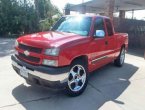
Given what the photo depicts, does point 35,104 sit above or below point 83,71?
below

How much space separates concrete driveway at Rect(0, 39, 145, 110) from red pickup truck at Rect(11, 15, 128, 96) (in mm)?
318

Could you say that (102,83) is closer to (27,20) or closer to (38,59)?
(38,59)

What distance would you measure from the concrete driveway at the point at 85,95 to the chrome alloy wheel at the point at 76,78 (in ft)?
0.78

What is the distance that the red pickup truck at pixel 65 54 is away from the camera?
4.56 metres

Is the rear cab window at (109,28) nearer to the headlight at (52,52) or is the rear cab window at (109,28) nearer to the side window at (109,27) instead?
the side window at (109,27)

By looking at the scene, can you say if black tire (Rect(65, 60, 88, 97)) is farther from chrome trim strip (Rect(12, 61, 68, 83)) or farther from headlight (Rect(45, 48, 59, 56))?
headlight (Rect(45, 48, 59, 56))

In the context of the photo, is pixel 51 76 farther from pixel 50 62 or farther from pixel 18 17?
pixel 18 17

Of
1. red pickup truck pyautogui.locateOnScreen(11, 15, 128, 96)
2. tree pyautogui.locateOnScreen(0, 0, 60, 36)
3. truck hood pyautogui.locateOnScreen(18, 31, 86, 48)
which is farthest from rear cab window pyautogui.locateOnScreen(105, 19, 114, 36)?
tree pyautogui.locateOnScreen(0, 0, 60, 36)

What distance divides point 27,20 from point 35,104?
16497 millimetres

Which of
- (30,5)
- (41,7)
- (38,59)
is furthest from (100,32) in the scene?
(41,7)

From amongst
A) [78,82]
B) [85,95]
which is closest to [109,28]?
[78,82]

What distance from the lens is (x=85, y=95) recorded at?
531 centimetres

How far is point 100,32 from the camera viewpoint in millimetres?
5754

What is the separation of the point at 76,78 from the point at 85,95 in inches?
18.4
